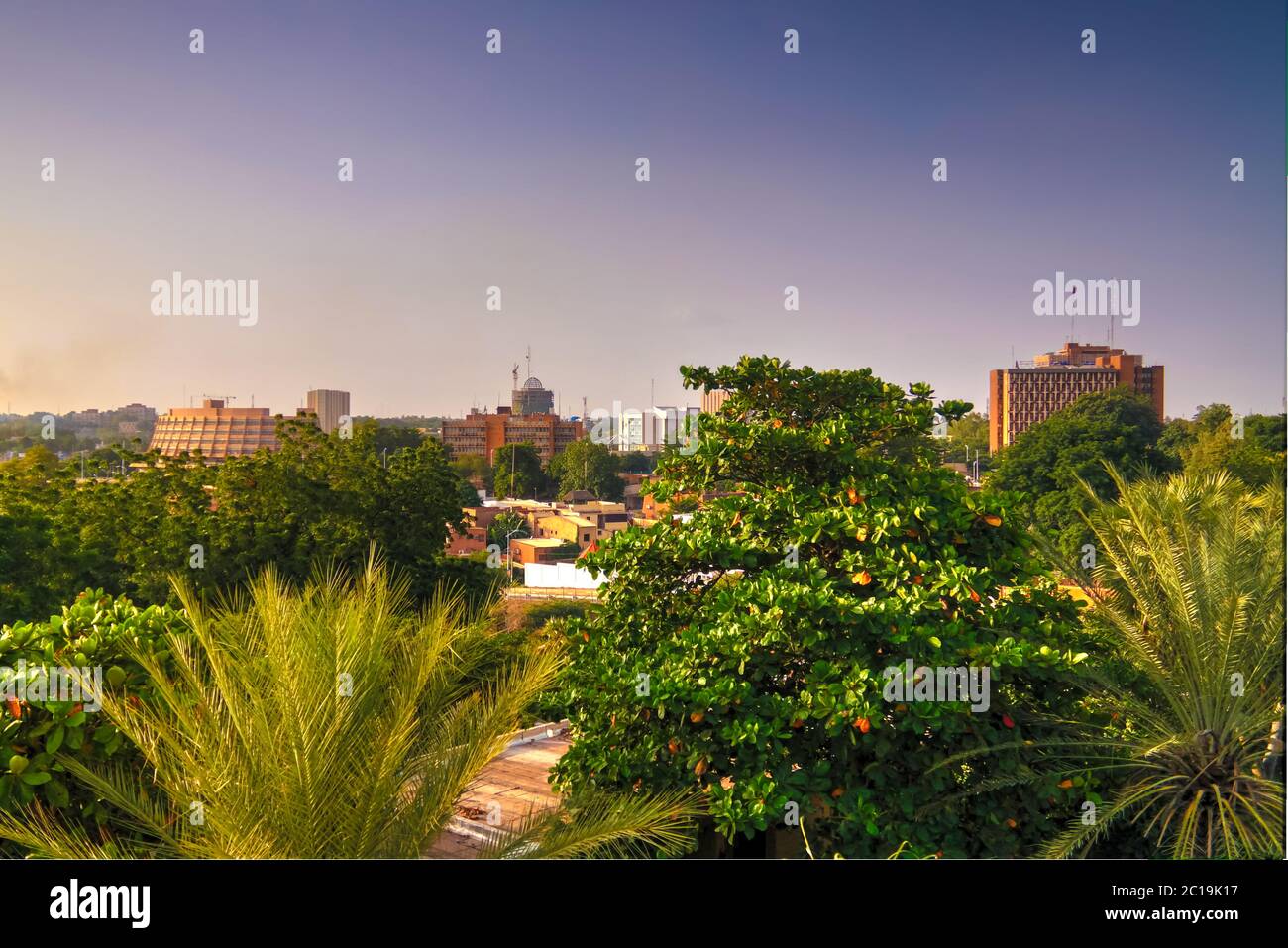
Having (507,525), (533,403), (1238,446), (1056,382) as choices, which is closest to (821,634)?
(1238,446)

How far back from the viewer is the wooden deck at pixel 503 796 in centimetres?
283

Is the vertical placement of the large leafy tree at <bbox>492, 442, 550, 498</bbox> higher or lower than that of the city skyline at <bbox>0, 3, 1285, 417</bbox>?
lower

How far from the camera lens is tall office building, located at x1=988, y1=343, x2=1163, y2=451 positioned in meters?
9.42

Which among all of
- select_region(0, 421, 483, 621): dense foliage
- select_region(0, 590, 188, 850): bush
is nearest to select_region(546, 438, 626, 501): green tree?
select_region(0, 421, 483, 621): dense foliage

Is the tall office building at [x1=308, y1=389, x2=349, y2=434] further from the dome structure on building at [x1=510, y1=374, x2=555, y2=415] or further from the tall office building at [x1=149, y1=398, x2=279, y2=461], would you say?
the dome structure on building at [x1=510, y1=374, x2=555, y2=415]

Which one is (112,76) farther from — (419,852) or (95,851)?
(419,852)

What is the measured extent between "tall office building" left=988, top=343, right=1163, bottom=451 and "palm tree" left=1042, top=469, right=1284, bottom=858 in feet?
19.5

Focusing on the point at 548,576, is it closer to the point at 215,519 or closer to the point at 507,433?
the point at 507,433

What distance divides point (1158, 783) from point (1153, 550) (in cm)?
87

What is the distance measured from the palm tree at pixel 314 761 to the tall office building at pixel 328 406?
686cm

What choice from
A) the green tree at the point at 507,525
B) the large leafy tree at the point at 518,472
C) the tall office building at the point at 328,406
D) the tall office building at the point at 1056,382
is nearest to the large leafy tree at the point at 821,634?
the tall office building at the point at 1056,382

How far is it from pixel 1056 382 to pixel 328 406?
8.92 metres

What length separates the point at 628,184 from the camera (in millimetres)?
4891

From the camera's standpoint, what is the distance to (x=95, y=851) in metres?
2.21
